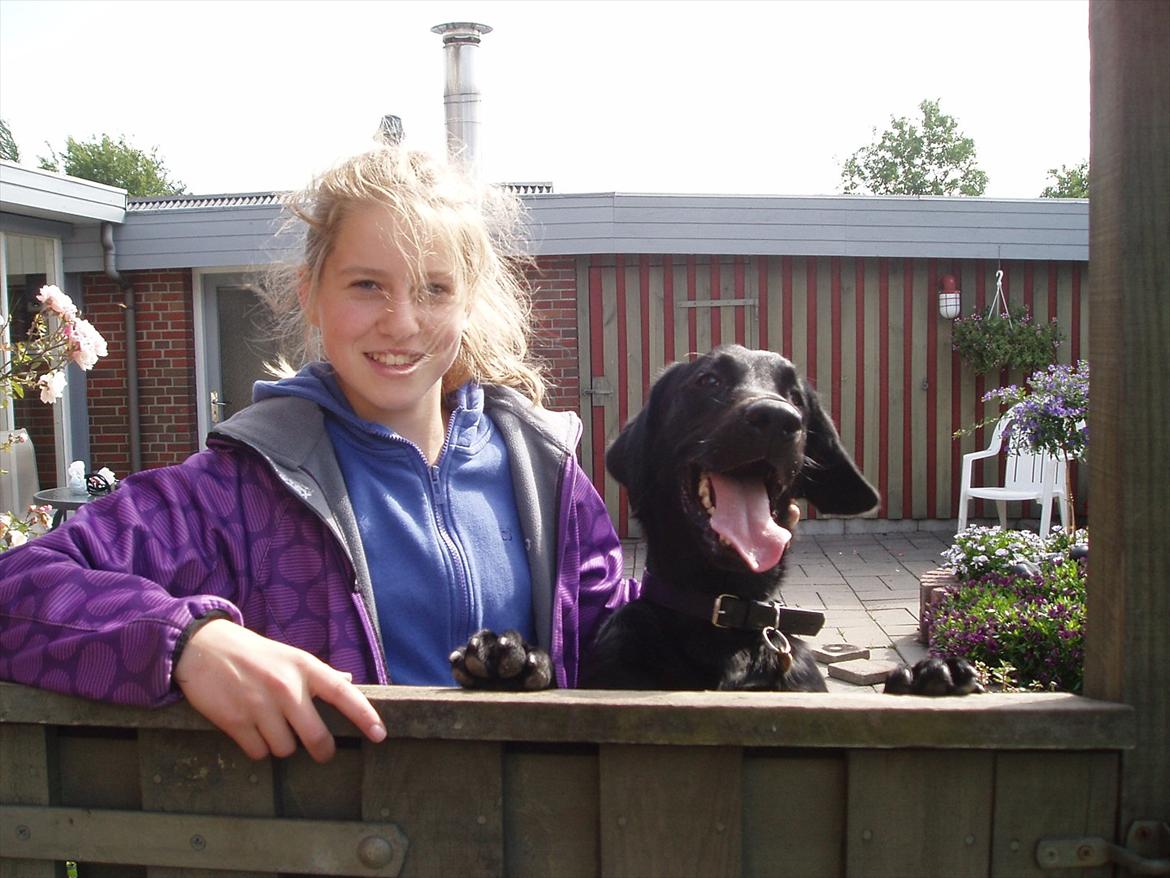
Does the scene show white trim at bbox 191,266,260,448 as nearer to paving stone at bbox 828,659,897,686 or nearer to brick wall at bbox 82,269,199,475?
brick wall at bbox 82,269,199,475

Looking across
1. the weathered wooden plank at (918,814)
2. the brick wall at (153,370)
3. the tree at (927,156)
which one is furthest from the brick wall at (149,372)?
the tree at (927,156)

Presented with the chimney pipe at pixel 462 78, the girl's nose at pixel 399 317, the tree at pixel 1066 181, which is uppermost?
the tree at pixel 1066 181

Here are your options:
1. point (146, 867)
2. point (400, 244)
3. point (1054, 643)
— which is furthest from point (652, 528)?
point (1054, 643)

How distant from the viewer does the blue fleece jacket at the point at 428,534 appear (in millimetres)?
1694

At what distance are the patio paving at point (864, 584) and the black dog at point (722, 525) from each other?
8.11 feet

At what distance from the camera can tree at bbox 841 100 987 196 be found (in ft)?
187

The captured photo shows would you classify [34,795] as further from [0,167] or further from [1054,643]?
[0,167]

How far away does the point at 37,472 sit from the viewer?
9773mm

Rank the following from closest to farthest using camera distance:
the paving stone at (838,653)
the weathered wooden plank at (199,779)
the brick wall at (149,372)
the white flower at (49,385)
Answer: the weathered wooden plank at (199,779)
the white flower at (49,385)
the paving stone at (838,653)
the brick wall at (149,372)

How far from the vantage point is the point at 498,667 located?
1.42 metres

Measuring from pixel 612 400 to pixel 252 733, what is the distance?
9.08 m

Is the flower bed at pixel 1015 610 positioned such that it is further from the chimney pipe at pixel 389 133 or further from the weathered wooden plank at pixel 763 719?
the weathered wooden plank at pixel 763 719

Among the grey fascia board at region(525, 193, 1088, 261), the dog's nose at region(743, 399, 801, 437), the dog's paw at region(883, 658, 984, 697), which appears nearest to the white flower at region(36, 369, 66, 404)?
the dog's nose at region(743, 399, 801, 437)

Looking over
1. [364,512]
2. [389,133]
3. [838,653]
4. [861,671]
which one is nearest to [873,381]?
[838,653]
